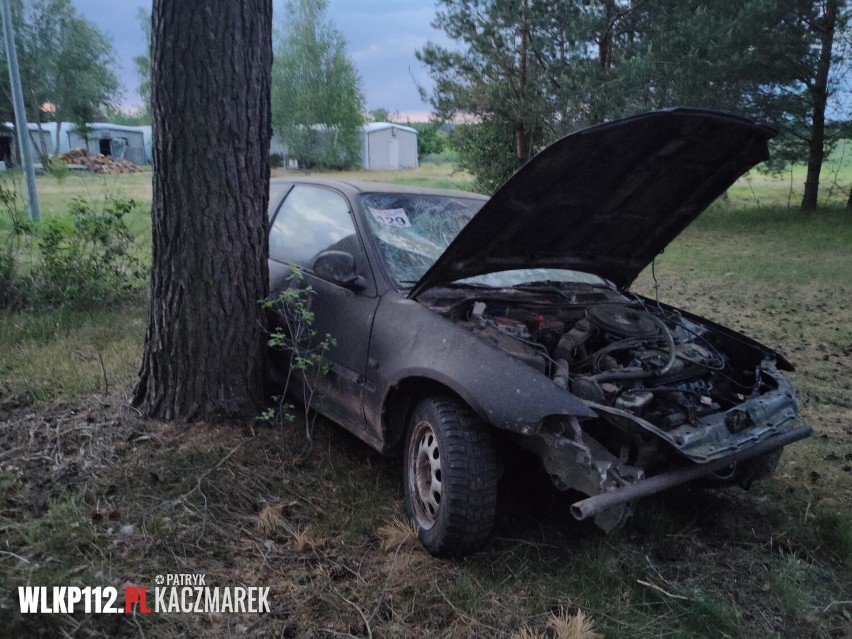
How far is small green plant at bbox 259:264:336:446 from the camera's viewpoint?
3672 millimetres

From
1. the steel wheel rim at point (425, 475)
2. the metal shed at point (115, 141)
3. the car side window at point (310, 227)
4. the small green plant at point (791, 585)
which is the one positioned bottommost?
the small green plant at point (791, 585)

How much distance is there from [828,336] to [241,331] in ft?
20.2

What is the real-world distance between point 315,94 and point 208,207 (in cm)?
4069

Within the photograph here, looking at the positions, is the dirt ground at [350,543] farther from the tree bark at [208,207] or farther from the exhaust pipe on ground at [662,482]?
the exhaust pipe on ground at [662,482]

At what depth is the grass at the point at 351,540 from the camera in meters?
2.64

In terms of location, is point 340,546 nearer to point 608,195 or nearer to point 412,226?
point 412,226

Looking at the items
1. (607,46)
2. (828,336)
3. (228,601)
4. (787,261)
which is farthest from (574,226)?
(607,46)

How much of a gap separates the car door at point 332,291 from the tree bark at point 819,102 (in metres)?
12.9

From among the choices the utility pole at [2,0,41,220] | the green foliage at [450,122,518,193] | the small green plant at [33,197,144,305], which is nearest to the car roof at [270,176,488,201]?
the small green plant at [33,197,144,305]

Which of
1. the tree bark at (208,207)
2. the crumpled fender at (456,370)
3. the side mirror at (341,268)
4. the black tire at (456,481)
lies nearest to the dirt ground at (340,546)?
the black tire at (456,481)

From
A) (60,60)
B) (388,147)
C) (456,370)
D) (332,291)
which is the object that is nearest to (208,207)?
(332,291)

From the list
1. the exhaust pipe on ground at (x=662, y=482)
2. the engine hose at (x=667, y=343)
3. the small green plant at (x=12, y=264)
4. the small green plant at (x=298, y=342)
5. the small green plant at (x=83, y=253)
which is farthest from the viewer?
the small green plant at (x=83, y=253)

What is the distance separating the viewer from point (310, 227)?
14.5ft

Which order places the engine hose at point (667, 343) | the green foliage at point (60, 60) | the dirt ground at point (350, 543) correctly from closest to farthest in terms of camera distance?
the dirt ground at point (350, 543), the engine hose at point (667, 343), the green foliage at point (60, 60)
